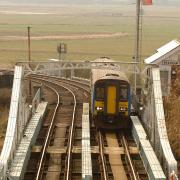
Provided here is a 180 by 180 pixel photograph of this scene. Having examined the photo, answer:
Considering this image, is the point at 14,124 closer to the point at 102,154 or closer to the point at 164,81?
the point at 102,154

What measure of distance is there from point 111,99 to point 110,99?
48mm

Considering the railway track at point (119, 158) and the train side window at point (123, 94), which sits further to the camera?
the train side window at point (123, 94)

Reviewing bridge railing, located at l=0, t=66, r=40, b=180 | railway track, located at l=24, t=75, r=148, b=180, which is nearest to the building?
railway track, located at l=24, t=75, r=148, b=180

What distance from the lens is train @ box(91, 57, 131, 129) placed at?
83.5 feet

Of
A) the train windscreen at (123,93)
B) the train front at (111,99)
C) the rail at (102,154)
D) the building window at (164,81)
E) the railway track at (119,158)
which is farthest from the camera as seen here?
the building window at (164,81)

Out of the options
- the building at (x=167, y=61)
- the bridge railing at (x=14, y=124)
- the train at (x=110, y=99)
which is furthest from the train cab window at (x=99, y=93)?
the building at (x=167, y=61)

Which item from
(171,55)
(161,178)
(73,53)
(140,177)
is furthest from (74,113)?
(73,53)

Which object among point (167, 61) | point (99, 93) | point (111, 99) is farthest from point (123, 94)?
point (167, 61)

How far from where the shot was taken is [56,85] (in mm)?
43500

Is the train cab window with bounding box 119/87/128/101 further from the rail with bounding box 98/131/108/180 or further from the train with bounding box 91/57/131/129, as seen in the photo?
the rail with bounding box 98/131/108/180

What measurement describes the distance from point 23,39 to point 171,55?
6366cm

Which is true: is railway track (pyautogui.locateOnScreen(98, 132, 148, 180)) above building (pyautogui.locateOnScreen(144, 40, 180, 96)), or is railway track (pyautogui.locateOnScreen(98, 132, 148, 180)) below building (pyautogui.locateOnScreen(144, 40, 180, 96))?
below

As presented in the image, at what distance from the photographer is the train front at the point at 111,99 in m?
25.4

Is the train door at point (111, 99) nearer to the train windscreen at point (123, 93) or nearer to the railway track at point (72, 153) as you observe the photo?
the train windscreen at point (123, 93)
